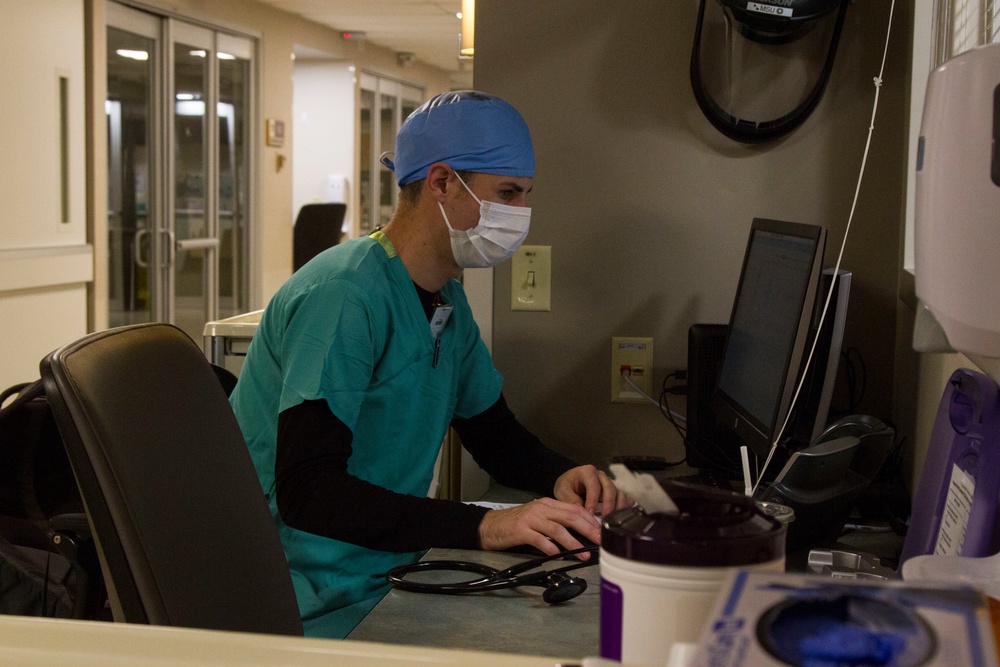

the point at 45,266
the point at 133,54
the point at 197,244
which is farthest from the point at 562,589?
the point at 197,244

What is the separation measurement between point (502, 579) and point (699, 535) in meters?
0.82

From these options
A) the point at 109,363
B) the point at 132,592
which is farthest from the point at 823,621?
the point at 109,363

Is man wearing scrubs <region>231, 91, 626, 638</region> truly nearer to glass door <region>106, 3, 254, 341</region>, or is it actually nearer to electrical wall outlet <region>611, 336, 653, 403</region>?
electrical wall outlet <region>611, 336, 653, 403</region>

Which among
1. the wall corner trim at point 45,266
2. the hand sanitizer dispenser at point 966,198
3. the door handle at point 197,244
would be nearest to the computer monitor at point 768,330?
the hand sanitizer dispenser at point 966,198

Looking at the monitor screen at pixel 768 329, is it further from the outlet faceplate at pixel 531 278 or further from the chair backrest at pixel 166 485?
the chair backrest at pixel 166 485

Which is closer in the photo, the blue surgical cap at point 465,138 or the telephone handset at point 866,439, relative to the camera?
the telephone handset at point 866,439

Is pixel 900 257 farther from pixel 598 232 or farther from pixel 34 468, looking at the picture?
Answer: pixel 34 468

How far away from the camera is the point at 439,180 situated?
1.75m

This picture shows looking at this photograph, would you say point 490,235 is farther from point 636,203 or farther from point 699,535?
point 699,535

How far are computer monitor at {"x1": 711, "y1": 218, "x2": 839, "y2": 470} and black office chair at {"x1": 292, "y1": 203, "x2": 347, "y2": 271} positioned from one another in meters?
4.40

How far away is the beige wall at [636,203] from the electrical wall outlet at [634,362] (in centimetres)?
2

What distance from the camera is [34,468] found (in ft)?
6.06

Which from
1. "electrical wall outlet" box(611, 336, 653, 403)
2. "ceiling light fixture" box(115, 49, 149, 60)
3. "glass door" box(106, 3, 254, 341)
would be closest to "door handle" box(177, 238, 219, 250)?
"glass door" box(106, 3, 254, 341)

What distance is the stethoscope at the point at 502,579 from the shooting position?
1.22 meters
